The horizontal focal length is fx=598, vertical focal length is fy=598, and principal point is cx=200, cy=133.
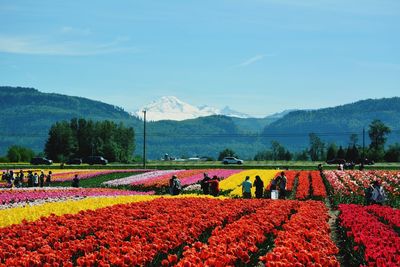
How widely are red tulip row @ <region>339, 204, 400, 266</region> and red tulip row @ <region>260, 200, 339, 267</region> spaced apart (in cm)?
75

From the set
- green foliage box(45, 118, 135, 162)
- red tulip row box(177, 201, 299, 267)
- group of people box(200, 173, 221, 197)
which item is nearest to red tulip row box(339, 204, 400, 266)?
red tulip row box(177, 201, 299, 267)

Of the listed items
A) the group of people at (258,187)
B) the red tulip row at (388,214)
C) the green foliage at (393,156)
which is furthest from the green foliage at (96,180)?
the green foliage at (393,156)

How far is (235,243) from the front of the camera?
13.4 m

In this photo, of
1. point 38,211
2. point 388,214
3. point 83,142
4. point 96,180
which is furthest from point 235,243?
point 83,142

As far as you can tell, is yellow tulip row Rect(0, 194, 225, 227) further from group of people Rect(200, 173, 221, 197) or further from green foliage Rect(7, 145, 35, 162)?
green foliage Rect(7, 145, 35, 162)

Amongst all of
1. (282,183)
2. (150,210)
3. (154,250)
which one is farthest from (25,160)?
(154,250)

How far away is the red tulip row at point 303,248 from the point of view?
34.8ft

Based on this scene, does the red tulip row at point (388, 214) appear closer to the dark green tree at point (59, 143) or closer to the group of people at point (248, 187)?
the group of people at point (248, 187)

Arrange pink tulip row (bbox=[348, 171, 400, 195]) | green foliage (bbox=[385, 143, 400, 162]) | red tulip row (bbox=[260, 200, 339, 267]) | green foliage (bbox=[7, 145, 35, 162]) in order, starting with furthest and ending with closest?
1. green foliage (bbox=[7, 145, 35, 162])
2. green foliage (bbox=[385, 143, 400, 162])
3. pink tulip row (bbox=[348, 171, 400, 195])
4. red tulip row (bbox=[260, 200, 339, 267])

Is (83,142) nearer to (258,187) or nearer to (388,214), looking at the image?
(258,187)

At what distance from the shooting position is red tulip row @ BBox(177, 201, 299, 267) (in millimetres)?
10620

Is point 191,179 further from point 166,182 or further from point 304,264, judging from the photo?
point 304,264

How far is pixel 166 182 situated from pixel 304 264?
3486 centimetres

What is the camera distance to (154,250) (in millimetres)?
12773
